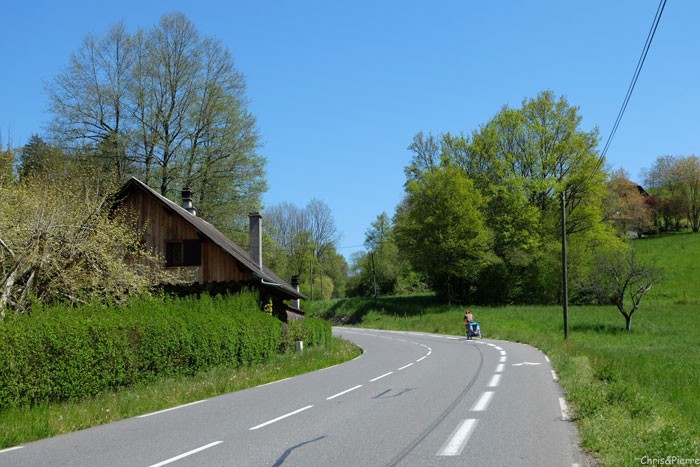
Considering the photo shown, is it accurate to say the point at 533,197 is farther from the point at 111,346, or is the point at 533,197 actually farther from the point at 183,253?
the point at 111,346

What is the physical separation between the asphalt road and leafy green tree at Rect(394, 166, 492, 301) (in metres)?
40.6

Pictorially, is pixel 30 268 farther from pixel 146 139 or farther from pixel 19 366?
pixel 146 139

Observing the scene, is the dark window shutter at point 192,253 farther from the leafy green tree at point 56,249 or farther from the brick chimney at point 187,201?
the leafy green tree at point 56,249

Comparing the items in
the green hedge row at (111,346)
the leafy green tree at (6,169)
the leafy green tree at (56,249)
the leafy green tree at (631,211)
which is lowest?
the green hedge row at (111,346)

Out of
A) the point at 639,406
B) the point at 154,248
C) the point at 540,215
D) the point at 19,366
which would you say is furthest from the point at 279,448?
the point at 540,215

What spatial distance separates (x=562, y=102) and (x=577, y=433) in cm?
5395

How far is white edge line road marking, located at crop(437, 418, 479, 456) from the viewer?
6801mm

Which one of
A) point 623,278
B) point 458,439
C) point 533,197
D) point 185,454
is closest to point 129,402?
point 185,454

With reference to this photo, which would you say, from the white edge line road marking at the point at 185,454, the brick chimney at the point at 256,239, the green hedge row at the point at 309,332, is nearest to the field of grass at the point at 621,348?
the white edge line road marking at the point at 185,454

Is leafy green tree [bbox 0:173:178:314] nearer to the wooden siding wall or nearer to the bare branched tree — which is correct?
the wooden siding wall

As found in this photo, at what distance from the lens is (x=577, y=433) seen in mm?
7809

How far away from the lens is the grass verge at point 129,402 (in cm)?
929

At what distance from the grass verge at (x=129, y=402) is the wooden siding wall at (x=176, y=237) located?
7.63m

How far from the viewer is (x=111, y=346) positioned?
13.4m
